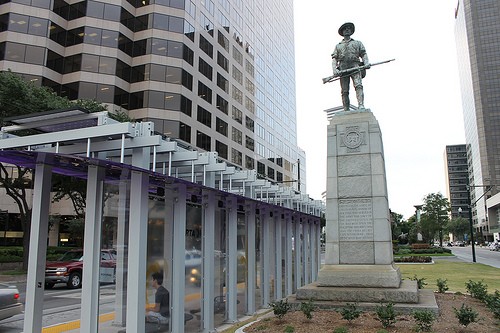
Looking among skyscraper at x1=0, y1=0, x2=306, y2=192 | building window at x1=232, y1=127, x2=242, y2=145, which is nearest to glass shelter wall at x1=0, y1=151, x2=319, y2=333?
skyscraper at x1=0, y1=0, x2=306, y2=192

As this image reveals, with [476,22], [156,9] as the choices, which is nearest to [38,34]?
[156,9]

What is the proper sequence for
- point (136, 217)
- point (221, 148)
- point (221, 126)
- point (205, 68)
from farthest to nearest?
point (221, 126) < point (221, 148) < point (205, 68) < point (136, 217)

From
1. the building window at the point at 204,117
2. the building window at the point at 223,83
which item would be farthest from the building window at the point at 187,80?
the building window at the point at 223,83

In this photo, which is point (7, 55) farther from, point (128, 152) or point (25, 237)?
point (128, 152)

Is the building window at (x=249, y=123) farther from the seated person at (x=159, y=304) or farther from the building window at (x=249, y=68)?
the seated person at (x=159, y=304)

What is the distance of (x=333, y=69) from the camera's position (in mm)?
12023

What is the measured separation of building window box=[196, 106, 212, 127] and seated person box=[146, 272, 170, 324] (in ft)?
122

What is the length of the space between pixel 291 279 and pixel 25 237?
18136mm

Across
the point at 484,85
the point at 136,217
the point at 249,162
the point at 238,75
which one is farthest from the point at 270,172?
the point at 484,85

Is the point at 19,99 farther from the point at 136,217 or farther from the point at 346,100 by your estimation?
the point at 136,217

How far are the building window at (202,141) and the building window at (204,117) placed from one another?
1451 mm

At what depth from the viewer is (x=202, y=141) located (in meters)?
45.1

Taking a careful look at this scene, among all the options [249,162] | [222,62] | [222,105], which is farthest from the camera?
[249,162]

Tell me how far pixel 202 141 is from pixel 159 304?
123 feet
